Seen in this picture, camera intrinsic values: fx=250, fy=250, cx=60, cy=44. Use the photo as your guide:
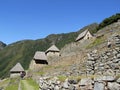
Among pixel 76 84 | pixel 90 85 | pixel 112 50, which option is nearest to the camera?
pixel 90 85

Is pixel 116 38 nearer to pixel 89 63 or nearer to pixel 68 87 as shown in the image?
pixel 89 63

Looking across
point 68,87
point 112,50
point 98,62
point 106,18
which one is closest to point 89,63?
point 98,62

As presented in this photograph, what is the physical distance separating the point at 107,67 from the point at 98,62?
81 cm

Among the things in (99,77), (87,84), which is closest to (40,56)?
(87,84)

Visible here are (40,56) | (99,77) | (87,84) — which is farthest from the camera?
(40,56)

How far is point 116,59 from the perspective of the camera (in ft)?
40.2

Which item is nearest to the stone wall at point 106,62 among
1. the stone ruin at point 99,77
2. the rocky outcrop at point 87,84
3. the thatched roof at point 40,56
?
the stone ruin at point 99,77

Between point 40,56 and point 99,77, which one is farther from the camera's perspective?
point 40,56

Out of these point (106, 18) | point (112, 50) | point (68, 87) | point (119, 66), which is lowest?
point (68, 87)

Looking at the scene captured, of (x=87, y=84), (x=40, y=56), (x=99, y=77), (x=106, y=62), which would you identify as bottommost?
(x=87, y=84)

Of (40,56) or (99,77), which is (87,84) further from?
(40,56)

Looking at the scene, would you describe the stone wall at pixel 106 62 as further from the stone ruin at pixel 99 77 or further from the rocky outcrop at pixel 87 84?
the rocky outcrop at pixel 87 84

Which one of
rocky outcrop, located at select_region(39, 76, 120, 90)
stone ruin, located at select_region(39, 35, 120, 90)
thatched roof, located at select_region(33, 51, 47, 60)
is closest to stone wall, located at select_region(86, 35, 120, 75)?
stone ruin, located at select_region(39, 35, 120, 90)

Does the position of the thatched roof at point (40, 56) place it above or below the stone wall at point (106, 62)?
above
